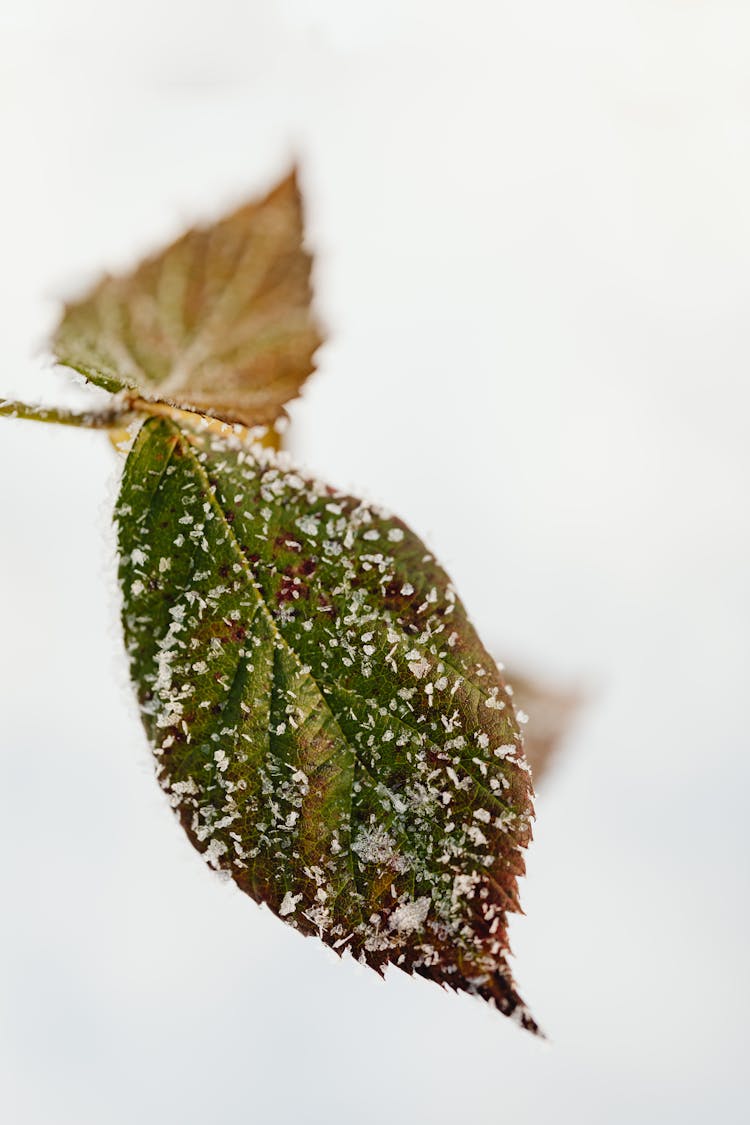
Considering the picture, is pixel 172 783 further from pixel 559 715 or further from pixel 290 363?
pixel 559 715

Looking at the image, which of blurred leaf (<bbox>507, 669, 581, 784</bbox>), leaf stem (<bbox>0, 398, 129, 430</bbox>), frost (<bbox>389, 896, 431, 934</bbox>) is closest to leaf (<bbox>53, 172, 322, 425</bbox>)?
leaf stem (<bbox>0, 398, 129, 430</bbox>)

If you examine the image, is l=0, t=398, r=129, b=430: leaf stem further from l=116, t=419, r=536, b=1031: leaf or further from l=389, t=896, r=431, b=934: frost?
l=389, t=896, r=431, b=934: frost

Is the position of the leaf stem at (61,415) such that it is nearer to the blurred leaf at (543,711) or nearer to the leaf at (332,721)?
the leaf at (332,721)

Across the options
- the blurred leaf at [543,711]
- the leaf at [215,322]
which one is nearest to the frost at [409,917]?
the leaf at [215,322]

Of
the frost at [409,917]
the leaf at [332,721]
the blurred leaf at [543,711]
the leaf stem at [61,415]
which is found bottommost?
the frost at [409,917]

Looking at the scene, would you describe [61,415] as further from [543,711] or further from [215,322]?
[543,711]

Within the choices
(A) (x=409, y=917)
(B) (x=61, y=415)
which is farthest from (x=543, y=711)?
(B) (x=61, y=415)
